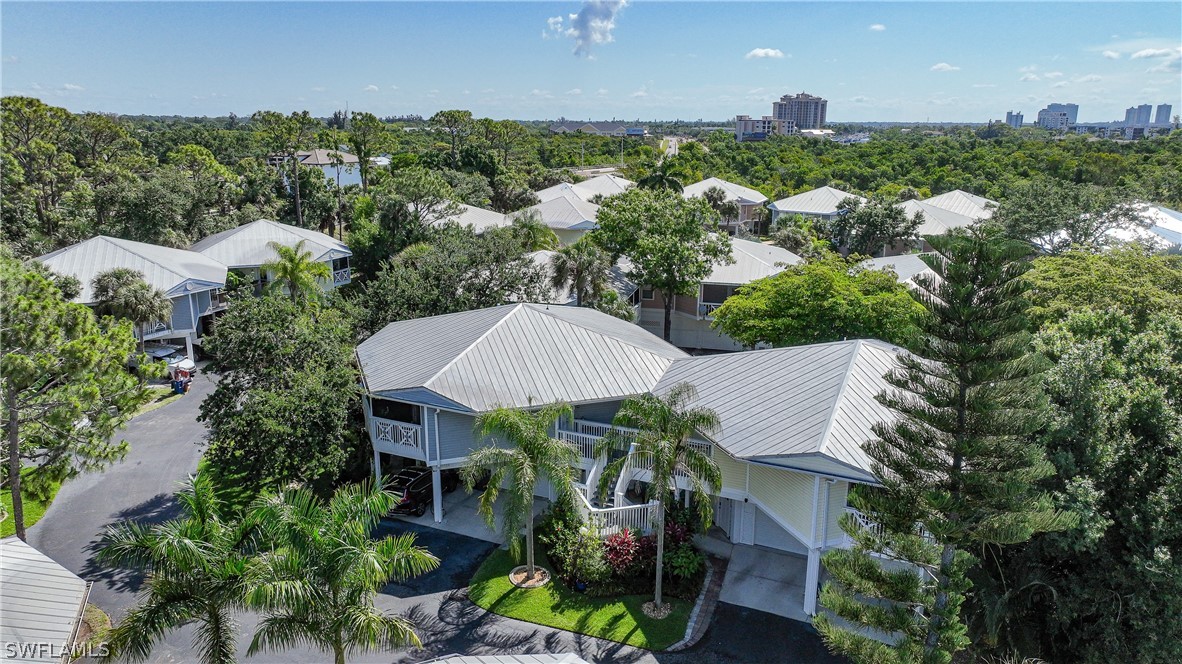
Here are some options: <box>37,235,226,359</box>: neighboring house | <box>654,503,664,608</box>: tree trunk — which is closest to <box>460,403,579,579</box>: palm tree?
<box>654,503,664,608</box>: tree trunk

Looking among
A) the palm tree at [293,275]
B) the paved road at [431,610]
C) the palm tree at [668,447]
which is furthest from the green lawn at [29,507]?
the palm tree at [668,447]

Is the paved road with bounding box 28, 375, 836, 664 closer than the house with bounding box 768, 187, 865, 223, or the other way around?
the paved road with bounding box 28, 375, 836, 664

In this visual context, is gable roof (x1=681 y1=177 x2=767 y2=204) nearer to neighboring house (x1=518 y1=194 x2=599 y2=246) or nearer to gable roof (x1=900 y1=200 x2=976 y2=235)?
neighboring house (x1=518 y1=194 x2=599 y2=246)

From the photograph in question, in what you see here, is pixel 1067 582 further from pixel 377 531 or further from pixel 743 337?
pixel 377 531

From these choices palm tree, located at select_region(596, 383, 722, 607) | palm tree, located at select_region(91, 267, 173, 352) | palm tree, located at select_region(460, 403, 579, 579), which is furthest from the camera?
palm tree, located at select_region(91, 267, 173, 352)

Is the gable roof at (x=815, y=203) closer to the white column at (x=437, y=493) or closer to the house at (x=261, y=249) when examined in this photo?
the house at (x=261, y=249)

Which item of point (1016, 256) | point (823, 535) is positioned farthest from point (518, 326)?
point (1016, 256)
